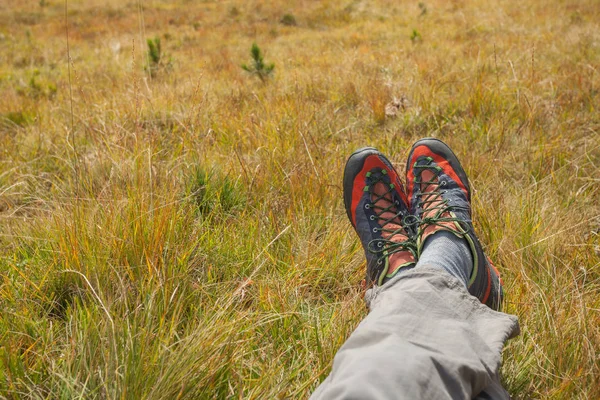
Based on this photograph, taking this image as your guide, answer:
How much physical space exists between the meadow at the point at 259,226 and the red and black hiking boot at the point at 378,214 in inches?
3.4

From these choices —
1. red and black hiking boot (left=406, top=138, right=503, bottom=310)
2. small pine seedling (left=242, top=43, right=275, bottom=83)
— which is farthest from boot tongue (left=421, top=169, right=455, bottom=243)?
small pine seedling (left=242, top=43, right=275, bottom=83)

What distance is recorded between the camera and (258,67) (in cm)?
438

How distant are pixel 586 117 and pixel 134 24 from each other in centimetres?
1204

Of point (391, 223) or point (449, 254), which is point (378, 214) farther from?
point (449, 254)

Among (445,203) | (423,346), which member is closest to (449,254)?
(445,203)

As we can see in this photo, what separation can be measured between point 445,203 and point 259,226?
2.56 ft

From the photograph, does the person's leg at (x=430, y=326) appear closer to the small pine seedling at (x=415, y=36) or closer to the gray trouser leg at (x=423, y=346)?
the gray trouser leg at (x=423, y=346)

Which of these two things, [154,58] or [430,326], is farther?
[154,58]

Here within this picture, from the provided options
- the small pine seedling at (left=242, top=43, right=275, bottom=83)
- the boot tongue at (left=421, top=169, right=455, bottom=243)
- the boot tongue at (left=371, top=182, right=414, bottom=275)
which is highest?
the small pine seedling at (left=242, top=43, right=275, bottom=83)

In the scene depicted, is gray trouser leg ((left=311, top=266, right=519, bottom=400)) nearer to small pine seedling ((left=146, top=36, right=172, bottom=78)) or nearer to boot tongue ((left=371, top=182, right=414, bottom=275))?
boot tongue ((left=371, top=182, right=414, bottom=275))

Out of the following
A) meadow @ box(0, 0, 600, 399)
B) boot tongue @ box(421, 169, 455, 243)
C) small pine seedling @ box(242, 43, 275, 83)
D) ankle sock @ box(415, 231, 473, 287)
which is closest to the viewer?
meadow @ box(0, 0, 600, 399)

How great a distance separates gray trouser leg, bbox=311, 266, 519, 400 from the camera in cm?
84

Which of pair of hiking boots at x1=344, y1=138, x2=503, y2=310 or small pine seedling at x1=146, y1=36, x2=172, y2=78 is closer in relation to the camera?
pair of hiking boots at x1=344, y1=138, x2=503, y2=310

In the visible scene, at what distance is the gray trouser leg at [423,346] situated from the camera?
0.84 metres
